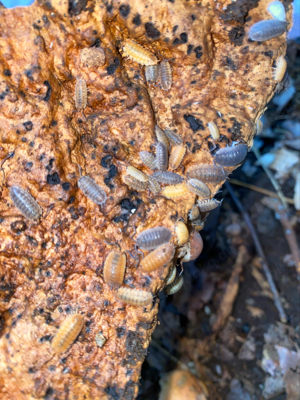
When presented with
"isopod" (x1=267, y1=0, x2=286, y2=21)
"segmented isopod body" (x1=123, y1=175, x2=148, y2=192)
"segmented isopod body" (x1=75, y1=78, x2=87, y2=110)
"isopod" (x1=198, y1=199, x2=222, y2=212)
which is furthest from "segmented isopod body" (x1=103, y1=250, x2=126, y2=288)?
"isopod" (x1=267, y1=0, x2=286, y2=21)

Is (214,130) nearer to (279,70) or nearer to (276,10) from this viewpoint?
(279,70)

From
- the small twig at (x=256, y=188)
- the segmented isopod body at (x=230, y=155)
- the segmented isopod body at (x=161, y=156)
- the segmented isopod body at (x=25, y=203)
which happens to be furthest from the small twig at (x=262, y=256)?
the segmented isopod body at (x=25, y=203)

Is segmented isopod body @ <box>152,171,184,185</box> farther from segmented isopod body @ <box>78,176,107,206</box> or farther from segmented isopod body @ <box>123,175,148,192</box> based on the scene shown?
segmented isopod body @ <box>78,176,107,206</box>

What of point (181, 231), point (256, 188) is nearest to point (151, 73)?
point (181, 231)

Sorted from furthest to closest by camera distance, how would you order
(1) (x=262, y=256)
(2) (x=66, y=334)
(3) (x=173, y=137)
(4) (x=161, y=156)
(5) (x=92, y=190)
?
(1) (x=262, y=256) < (3) (x=173, y=137) < (4) (x=161, y=156) < (5) (x=92, y=190) < (2) (x=66, y=334)

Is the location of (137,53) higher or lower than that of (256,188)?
higher

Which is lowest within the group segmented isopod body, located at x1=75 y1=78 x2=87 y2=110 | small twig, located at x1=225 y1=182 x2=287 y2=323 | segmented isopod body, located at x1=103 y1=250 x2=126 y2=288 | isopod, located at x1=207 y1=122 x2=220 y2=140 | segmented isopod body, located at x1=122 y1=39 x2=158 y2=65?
small twig, located at x1=225 y1=182 x2=287 y2=323
